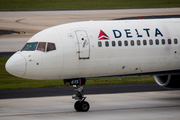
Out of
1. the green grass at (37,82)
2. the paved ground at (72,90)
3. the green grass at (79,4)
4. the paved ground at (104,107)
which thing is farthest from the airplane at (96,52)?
the green grass at (79,4)

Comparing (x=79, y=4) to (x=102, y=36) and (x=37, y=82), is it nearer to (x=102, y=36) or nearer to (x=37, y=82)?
(x=37, y=82)

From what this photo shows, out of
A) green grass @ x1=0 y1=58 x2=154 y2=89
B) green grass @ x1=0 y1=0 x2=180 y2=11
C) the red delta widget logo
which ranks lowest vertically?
green grass @ x1=0 y1=58 x2=154 y2=89

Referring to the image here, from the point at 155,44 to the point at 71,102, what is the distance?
7385mm

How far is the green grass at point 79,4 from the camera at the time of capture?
7819 cm

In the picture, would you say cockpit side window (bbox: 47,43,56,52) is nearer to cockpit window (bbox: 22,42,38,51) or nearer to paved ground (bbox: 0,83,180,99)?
cockpit window (bbox: 22,42,38,51)

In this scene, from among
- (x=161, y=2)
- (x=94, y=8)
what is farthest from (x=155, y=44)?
(x=161, y=2)

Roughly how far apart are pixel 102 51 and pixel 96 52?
408 mm

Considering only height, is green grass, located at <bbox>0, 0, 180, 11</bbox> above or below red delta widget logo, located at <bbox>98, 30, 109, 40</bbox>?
above

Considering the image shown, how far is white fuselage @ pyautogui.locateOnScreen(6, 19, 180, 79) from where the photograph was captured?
20.4 m

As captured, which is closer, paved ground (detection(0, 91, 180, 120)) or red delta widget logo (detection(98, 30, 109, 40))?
paved ground (detection(0, 91, 180, 120))

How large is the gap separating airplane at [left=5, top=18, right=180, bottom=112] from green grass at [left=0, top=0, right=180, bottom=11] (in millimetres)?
54272

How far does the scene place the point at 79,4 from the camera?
267 ft

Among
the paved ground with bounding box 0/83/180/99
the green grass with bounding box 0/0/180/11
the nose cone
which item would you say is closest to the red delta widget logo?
the nose cone

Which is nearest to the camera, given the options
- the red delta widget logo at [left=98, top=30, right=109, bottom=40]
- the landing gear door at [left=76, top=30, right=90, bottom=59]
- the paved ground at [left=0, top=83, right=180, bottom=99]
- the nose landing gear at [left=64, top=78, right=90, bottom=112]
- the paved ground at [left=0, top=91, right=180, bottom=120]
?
the paved ground at [left=0, top=91, right=180, bottom=120]
